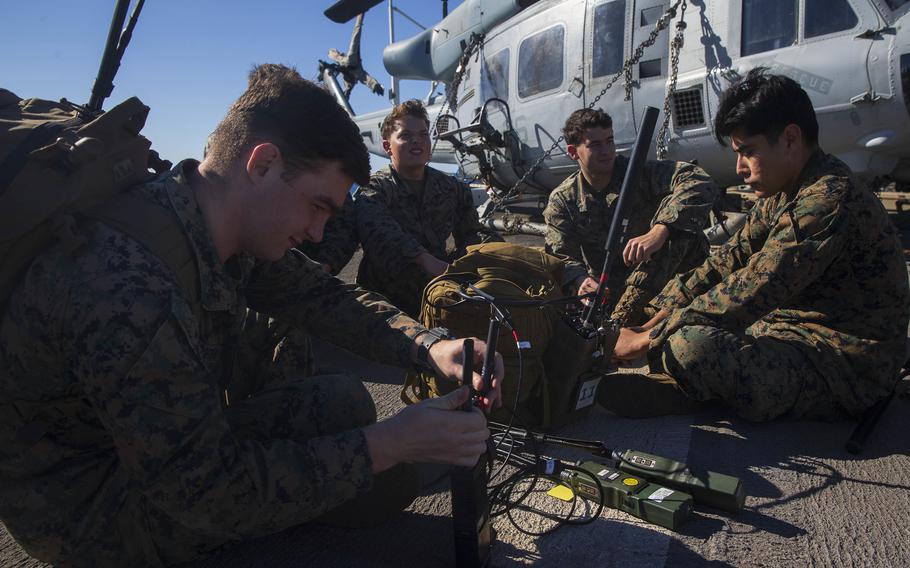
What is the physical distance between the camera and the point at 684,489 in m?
2.00

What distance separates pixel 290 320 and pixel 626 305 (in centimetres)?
231

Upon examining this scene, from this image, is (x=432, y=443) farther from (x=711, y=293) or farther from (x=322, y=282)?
(x=711, y=293)

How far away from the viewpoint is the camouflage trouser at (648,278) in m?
3.83

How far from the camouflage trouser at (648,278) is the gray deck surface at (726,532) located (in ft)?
4.84

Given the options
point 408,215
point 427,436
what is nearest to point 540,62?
point 408,215

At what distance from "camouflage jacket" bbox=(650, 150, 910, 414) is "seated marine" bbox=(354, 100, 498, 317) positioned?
1.72 meters

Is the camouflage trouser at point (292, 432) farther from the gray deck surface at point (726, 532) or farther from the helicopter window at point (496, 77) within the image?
the helicopter window at point (496, 77)

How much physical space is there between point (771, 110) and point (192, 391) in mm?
2376

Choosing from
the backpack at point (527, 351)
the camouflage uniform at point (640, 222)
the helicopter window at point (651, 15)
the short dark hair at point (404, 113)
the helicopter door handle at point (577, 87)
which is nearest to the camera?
the backpack at point (527, 351)

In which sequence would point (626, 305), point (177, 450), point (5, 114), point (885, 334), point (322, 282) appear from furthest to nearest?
1. point (626, 305)
2. point (885, 334)
3. point (322, 282)
4. point (5, 114)
5. point (177, 450)

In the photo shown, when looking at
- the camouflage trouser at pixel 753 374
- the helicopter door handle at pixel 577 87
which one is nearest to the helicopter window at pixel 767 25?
the helicopter door handle at pixel 577 87

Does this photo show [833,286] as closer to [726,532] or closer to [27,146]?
[726,532]

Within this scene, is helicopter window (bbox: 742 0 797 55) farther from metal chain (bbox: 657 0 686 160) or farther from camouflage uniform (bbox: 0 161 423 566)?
camouflage uniform (bbox: 0 161 423 566)

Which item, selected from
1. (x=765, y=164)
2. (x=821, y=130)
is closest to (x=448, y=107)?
(x=821, y=130)
